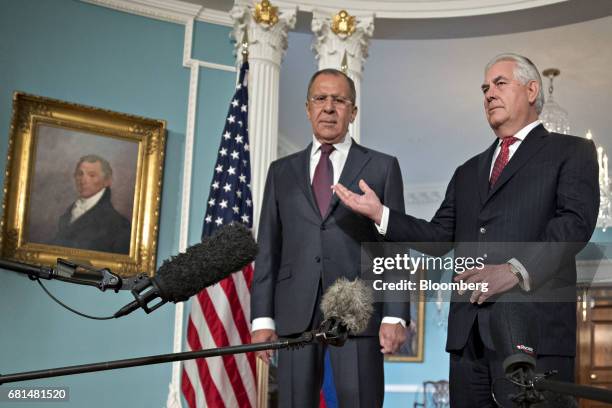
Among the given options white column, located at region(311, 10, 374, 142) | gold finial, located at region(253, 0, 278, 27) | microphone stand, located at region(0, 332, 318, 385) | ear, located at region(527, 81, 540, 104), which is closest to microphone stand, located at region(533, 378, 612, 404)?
microphone stand, located at region(0, 332, 318, 385)

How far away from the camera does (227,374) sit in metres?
4.68

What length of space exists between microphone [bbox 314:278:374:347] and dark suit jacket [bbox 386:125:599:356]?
69 centimetres

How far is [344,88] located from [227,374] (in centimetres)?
229

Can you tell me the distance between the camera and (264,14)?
18.7ft

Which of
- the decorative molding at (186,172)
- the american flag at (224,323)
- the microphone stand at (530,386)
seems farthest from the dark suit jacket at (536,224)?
the decorative molding at (186,172)

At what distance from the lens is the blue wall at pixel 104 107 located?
5094mm

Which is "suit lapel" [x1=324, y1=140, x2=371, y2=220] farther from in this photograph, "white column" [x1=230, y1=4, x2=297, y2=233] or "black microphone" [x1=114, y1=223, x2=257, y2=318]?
Answer: "white column" [x1=230, y1=4, x2=297, y2=233]

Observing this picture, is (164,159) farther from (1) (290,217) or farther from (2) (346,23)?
(1) (290,217)

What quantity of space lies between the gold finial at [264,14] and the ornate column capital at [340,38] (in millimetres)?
367

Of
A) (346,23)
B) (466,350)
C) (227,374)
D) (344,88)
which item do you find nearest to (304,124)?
(346,23)

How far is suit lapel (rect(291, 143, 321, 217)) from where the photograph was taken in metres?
2.99

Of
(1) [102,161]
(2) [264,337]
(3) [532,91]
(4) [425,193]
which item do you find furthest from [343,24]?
(4) [425,193]

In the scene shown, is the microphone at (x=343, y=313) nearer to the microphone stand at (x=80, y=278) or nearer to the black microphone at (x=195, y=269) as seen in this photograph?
the black microphone at (x=195, y=269)

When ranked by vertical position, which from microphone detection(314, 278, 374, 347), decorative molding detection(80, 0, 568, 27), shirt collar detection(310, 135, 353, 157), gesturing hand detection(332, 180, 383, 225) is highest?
decorative molding detection(80, 0, 568, 27)
